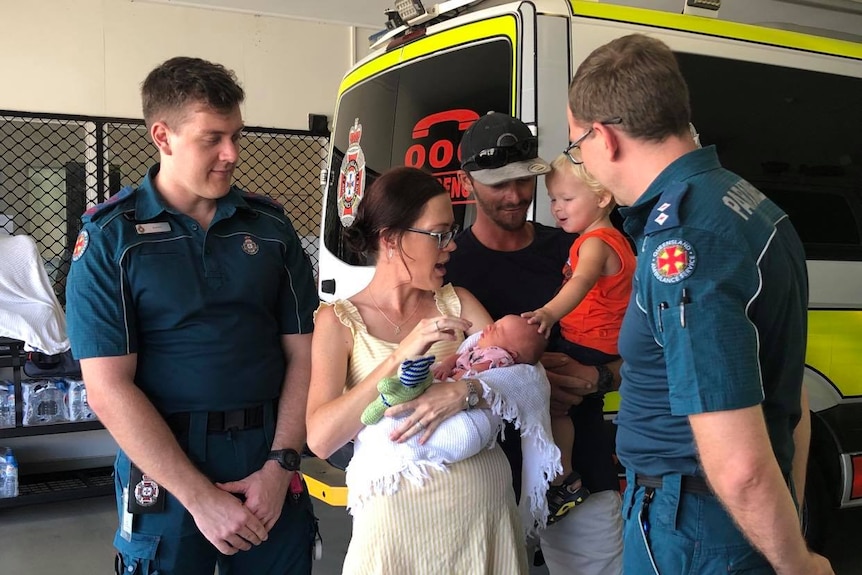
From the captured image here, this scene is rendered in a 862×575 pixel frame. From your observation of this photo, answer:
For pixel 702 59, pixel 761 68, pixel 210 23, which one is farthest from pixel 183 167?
pixel 210 23

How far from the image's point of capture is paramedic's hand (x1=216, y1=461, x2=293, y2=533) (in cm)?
184

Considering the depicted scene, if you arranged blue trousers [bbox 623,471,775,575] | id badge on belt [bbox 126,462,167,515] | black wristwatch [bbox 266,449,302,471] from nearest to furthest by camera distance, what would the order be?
1. blue trousers [bbox 623,471,775,575]
2. id badge on belt [bbox 126,462,167,515]
3. black wristwatch [bbox 266,449,302,471]

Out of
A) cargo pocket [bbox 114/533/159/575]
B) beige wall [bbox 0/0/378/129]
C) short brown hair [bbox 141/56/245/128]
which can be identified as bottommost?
cargo pocket [bbox 114/533/159/575]

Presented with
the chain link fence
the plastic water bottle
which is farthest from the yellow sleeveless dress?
the chain link fence

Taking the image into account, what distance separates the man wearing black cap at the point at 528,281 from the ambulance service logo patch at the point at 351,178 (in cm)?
107

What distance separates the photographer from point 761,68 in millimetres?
3158

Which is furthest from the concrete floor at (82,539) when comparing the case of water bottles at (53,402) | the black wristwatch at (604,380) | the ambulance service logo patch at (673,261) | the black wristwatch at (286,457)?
the ambulance service logo patch at (673,261)

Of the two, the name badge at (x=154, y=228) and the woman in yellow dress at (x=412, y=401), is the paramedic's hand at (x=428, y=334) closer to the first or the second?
the woman in yellow dress at (x=412, y=401)

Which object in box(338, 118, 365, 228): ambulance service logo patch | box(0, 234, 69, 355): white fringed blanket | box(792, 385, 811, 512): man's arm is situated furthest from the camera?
box(0, 234, 69, 355): white fringed blanket

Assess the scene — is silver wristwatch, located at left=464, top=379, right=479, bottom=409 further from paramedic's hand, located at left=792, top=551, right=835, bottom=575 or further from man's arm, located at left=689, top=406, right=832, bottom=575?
paramedic's hand, located at left=792, top=551, right=835, bottom=575

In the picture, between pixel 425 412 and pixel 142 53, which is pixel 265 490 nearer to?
pixel 425 412

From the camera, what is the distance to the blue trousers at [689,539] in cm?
135

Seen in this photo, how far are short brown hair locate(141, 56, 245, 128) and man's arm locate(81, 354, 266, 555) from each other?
56 cm

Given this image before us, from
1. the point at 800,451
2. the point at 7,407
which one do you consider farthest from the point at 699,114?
the point at 7,407
